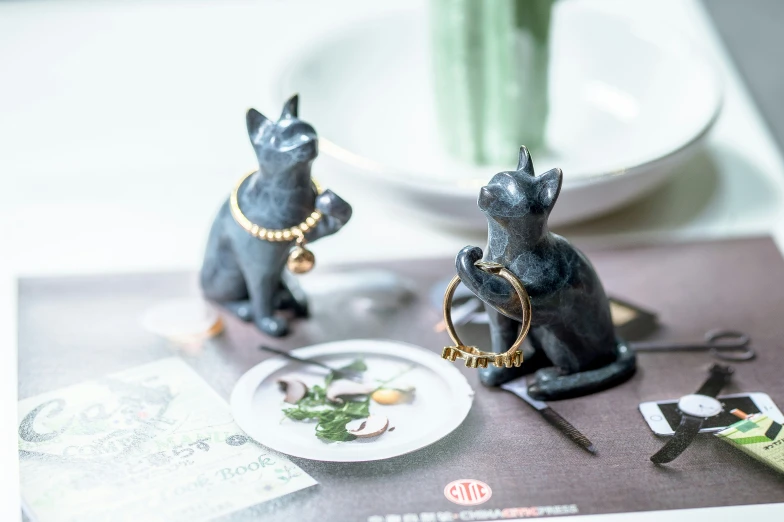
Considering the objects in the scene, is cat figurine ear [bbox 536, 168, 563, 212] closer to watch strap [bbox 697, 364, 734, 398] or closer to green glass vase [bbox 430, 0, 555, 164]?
watch strap [bbox 697, 364, 734, 398]

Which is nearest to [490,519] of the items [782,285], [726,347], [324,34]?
[726,347]

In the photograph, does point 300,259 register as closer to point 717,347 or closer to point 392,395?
point 392,395

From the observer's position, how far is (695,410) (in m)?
0.78

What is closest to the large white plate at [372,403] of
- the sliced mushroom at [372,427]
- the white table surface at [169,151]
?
the sliced mushroom at [372,427]

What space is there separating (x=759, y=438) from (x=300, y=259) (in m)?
0.39

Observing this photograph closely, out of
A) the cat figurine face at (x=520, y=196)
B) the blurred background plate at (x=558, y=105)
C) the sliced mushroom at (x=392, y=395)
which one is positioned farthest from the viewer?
the blurred background plate at (x=558, y=105)

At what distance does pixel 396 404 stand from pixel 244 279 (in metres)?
0.19

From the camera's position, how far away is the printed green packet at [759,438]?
0.72 m

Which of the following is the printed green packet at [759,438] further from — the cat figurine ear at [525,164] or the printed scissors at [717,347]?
the cat figurine ear at [525,164]

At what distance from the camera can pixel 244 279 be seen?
0.89 m

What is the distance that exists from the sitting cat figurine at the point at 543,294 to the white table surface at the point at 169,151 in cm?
14

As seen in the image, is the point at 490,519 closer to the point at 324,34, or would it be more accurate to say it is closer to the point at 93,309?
the point at 93,309

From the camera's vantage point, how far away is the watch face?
2.54ft

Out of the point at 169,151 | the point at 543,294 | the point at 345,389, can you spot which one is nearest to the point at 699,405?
the point at 543,294
